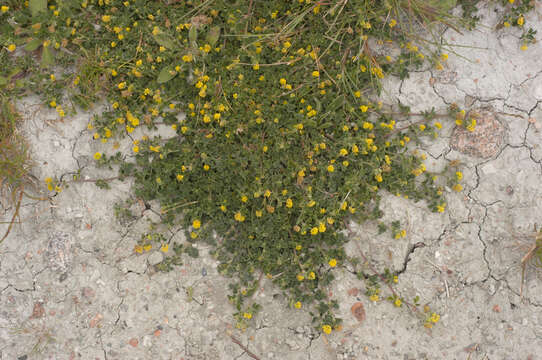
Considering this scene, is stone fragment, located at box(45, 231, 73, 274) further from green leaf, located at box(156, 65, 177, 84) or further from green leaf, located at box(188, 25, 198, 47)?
green leaf, located at box(188, 25, 198, 47)

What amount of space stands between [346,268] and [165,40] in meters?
2.59

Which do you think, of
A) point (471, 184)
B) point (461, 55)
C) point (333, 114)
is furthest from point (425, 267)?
point (461, 55)

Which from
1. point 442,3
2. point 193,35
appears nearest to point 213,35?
point 193,35

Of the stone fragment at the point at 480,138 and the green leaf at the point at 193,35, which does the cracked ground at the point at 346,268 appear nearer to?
the stone fragment at the point at 480,138

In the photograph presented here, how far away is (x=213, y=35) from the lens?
3576 mm

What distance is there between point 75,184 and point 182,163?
3.34ft

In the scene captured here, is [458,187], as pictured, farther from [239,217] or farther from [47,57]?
[47,57]

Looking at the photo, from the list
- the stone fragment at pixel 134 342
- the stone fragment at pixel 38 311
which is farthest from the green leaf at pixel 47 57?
the stone fragment at pixel 134 342

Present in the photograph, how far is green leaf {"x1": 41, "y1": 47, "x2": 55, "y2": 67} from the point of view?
11.7ft

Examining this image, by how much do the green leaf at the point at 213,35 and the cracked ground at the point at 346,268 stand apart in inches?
37.2

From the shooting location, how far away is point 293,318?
3.34m

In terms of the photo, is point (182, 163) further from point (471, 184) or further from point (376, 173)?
point (471, 184)

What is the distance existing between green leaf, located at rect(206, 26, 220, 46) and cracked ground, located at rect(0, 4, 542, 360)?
944 millimetres

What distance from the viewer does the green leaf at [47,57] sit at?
3.56m
